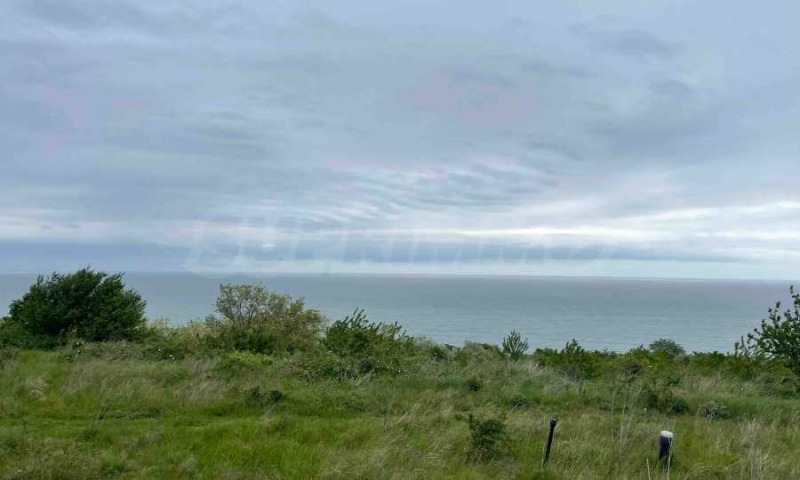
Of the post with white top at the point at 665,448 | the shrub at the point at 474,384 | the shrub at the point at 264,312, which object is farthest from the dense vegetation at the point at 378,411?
the shrub at the point at 264,312

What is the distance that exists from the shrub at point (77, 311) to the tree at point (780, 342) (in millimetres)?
17841

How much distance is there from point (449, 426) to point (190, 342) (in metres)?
9.87

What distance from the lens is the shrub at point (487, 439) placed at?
23.0ft

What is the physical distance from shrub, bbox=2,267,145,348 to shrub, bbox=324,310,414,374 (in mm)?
6581

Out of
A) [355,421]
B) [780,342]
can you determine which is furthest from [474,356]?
[780,342]

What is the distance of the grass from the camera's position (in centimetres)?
648

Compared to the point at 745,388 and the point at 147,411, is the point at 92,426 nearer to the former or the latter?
the point at 147,411

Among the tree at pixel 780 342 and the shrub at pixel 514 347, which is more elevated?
the tree at pixel 780 342

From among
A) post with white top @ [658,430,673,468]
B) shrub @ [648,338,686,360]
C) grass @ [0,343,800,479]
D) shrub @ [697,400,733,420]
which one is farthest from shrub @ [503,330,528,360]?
post with white top @ [658,430,673,468]

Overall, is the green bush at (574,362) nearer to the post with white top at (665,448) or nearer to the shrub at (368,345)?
the shrub at (368,345)

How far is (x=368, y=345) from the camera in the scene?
1461 centimetres

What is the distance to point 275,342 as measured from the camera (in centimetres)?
1600

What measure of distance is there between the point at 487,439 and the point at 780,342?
11922 millimetres

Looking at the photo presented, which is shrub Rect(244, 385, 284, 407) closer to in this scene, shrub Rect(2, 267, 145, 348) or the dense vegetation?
the dense vegetation
